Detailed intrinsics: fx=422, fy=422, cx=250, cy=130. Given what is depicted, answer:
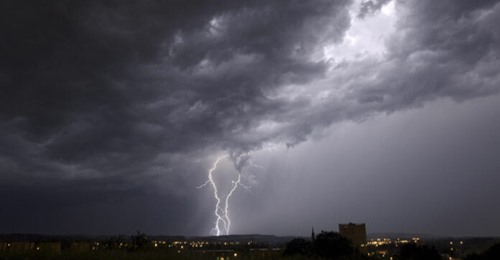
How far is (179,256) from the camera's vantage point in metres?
12.9

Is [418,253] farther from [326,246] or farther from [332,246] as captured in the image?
[326,246]

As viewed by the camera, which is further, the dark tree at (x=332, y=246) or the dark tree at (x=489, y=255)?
the dark tree at (x=489, y=255)

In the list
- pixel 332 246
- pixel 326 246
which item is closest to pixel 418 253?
pixel 332 246

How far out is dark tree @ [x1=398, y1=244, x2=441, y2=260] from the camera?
25797mm

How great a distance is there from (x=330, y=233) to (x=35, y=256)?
16.6 m

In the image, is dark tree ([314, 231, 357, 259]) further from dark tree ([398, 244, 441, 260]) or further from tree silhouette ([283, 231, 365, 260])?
dark tree ([398, 244, 441, 260])

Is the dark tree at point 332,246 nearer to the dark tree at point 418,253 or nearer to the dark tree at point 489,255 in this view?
the dark tree at point 418,253

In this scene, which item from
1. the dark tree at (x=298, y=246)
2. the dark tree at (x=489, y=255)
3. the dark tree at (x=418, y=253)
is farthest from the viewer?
the dark tree at (x=418, y=253)

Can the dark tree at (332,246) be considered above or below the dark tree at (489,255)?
above

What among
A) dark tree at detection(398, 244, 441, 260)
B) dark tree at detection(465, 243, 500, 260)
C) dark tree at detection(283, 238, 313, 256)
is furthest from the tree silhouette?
dark tree at detection(465, 243, 500, 260)

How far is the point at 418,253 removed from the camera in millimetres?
26125

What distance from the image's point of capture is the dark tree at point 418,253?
2580cm

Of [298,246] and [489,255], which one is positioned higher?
[298,246]

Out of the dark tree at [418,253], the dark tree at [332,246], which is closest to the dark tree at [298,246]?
the dark tree at [332,246]
